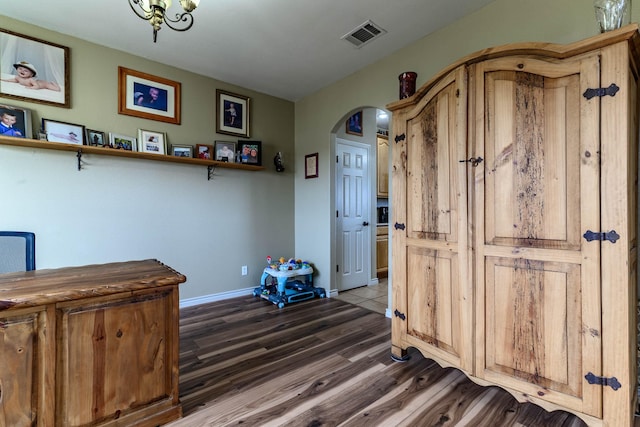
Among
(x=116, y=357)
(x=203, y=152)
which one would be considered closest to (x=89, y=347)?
(x=116, y=357)

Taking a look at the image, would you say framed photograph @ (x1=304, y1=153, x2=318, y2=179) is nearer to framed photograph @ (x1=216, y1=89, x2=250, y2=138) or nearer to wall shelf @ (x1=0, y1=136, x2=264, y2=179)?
wall shelf @ (x1=0, y1=136, x2=264, y2=179)

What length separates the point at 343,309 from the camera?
326cm

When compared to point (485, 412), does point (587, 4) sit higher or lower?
higher

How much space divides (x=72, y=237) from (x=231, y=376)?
6.55 ft

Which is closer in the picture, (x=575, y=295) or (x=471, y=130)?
(x=575, y=295)

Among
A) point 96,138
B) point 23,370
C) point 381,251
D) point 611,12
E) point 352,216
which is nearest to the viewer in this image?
point 23,370

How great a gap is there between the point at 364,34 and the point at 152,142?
232 cm

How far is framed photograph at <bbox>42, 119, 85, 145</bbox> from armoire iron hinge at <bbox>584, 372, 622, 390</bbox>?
3.85 m

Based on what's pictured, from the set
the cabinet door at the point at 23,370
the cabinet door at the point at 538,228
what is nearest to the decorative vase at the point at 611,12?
the cabinet door at the point at 538,228

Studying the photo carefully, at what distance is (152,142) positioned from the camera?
3018 mm

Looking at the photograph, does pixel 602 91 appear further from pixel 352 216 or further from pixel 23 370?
pixel 352 216

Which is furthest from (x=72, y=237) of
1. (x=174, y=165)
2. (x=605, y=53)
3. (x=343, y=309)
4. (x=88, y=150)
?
(x=605, y=53)

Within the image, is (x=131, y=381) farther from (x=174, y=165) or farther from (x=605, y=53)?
(x=605, y=53)

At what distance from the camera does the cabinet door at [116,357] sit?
1252mm
